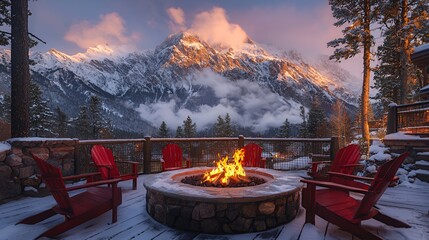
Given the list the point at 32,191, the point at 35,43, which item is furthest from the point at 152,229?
the point at 35,43

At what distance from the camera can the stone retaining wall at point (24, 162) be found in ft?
15.5

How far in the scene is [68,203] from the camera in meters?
3.16

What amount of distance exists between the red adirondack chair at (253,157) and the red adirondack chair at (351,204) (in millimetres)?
2966

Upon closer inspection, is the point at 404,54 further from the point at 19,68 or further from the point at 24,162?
the point at 24,162

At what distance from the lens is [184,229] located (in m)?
3.36

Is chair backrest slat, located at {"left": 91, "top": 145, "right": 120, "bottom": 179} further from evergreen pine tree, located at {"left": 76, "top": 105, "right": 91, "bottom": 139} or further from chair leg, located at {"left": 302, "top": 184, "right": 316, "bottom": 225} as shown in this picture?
evergreen pine tree, located at {"left": 76, "top": 105, "right": 91, "bottom": 139}

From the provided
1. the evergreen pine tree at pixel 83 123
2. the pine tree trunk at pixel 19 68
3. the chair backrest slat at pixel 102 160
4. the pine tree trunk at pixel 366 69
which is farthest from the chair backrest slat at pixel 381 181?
the evergreen pine tree at pixel 83 123

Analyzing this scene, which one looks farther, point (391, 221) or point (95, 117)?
point (95, 117)

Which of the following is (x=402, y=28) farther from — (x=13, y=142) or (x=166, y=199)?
(x=13, y=142)

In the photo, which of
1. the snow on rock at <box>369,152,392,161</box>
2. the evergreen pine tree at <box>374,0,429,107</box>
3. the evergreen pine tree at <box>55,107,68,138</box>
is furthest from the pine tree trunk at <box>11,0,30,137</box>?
the evergreen pine tree at <box>55,107,68,138</box>

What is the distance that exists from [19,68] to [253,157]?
6.07 m

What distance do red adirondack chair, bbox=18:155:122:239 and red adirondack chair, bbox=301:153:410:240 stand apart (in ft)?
8.90

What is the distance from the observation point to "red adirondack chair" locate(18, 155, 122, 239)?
10.1ft

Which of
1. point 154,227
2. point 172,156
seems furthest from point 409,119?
point 154,227
